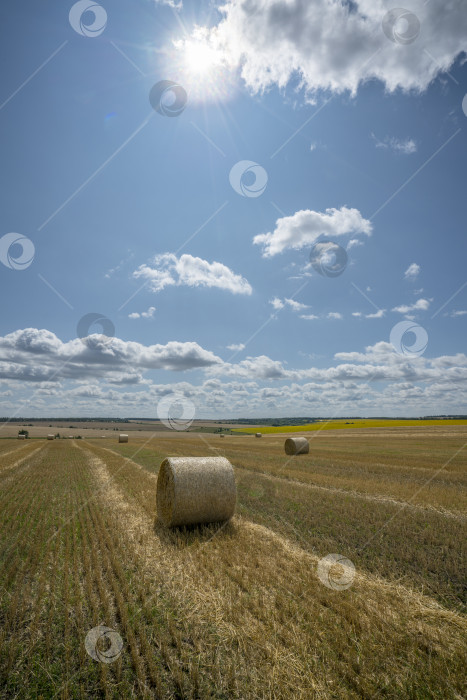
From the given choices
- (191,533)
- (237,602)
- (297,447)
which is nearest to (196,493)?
(191,533)

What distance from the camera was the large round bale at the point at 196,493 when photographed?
8.09 meters

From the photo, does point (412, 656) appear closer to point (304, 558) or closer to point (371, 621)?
point (371, 621)

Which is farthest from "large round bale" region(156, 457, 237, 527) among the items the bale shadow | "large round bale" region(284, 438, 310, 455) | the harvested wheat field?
"large round bale" region(284, 438, 310, 455)

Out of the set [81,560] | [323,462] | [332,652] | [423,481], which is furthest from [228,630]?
[323,462]

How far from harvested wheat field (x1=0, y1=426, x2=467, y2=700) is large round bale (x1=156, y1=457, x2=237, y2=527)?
31cm

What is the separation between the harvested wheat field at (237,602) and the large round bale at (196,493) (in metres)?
0.31

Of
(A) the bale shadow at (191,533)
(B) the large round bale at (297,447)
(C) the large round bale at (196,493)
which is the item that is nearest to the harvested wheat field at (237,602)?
(A) the bale shadow at (191,533)

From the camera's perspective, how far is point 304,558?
20.7ft

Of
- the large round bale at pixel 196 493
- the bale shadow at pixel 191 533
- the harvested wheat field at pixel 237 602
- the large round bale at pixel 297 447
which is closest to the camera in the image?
the harvested wheat field at pixel 237 602

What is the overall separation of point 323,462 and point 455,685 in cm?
1642

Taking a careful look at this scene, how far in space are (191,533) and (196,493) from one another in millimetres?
847

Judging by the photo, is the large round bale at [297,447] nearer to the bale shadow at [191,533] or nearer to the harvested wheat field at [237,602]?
the harvested wheat field at [237,602]

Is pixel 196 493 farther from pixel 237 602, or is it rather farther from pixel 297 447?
pixel 297 447

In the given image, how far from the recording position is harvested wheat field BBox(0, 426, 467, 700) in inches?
138
